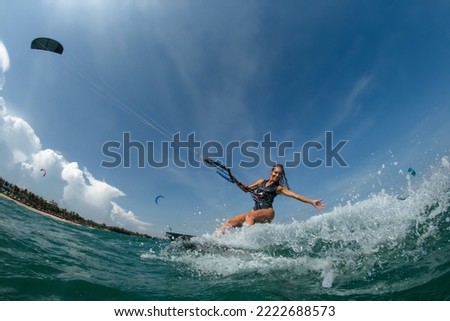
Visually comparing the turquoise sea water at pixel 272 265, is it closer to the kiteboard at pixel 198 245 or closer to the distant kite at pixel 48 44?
the kiteboard at pixel 198 245

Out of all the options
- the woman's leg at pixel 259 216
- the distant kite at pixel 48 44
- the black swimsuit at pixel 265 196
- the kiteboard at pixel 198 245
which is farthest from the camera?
the distant kite at pixel 48 44

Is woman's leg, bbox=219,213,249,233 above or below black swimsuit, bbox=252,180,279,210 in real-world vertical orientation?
below

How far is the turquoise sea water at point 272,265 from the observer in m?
5.31

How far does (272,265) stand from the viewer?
7.14 metres

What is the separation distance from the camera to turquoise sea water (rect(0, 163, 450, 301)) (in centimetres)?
531

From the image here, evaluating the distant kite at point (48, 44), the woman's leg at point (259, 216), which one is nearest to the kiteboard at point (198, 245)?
the woman's leg at point (259, 216)

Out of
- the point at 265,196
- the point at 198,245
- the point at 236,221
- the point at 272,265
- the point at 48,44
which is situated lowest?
the point at 272,265

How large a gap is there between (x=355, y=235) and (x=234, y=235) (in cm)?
406

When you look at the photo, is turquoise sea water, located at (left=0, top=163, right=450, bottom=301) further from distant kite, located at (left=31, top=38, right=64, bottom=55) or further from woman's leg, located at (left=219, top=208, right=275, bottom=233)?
distant kite, located at (left=31, top=38, right=64, bottom=55)

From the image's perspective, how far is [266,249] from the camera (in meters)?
9.35

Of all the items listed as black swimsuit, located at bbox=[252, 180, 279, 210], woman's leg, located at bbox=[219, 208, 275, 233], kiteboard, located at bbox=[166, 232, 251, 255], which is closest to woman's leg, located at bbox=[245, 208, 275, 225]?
woman's leg, located at bbox=[219, 208, 275, 233]

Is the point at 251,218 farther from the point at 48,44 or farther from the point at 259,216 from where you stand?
the point at 48,44

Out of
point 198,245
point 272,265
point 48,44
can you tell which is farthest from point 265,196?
point 48,44
